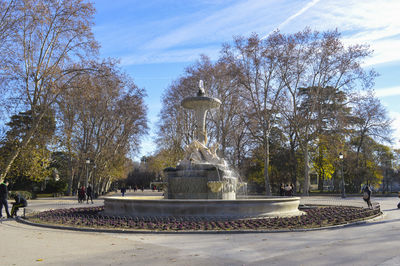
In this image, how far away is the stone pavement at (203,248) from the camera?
6215mm

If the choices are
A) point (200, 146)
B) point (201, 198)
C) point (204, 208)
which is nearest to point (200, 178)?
point (201, 198)

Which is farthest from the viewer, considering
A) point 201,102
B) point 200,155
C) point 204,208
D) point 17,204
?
point 201,102

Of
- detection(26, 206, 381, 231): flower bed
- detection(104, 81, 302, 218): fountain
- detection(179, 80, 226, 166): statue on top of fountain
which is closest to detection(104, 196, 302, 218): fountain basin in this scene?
detection(104, 81, 302, 218): fountain

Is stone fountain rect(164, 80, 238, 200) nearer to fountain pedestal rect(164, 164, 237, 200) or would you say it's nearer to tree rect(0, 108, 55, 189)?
fountain pedestal rect(164, 164, 237, 200)

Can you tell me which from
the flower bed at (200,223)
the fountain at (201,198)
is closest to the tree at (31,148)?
the fountain at (201,198)

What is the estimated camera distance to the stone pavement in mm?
6215

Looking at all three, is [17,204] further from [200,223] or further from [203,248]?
[203,248]

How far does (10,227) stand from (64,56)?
546 inches

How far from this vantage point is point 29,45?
21.4 m

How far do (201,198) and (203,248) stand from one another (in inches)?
303

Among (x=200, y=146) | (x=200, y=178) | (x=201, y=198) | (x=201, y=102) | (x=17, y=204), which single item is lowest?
(x=17, y=204)

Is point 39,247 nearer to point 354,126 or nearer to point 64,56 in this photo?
point 64,56

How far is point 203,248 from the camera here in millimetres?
7395

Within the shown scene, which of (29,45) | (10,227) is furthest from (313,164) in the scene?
(10,227)
